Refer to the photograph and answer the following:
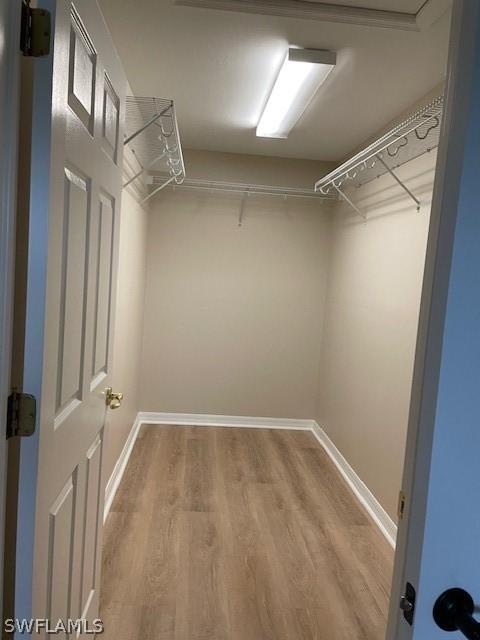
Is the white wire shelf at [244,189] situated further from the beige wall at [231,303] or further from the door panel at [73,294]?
the door panel at [73,294]

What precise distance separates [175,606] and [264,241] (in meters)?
3.20

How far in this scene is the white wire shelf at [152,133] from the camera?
2.34 meters

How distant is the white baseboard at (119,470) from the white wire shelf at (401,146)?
238 cm

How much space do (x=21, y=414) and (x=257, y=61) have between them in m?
2.10

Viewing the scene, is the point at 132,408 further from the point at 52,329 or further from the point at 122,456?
the point at 52,329

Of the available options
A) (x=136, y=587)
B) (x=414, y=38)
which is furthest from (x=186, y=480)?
(x=414, y=38)

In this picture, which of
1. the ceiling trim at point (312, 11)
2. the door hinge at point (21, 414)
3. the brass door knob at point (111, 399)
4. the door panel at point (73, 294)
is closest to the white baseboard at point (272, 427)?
the brass door knob at point (111, 399)

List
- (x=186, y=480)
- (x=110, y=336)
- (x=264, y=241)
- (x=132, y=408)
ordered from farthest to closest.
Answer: (x=264, y=241) → (x=132, y=408) → (x=186, y=480) → (x=110, y=336)

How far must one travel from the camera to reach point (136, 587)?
7.50ft

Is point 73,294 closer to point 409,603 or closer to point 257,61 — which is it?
point 409,603

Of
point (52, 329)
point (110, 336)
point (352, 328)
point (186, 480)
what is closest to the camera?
point (52, 329)

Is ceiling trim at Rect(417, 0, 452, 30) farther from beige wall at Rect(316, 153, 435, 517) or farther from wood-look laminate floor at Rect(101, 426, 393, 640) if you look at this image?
wood-look laminate floor at Rect(101, 426, 393, 640)

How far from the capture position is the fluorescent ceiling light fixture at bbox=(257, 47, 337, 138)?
2266mm

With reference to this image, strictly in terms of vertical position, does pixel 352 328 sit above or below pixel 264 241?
below
